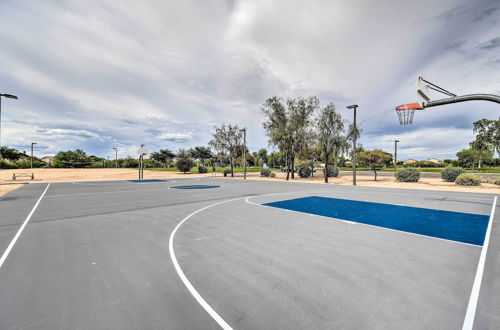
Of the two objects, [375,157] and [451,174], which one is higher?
[375,157]

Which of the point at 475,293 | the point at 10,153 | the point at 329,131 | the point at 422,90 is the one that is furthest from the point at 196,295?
the point at 10,153

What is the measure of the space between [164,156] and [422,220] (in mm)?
80462

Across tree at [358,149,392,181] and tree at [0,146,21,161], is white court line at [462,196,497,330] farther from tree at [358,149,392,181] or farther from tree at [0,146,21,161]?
tree at [0,146,21,161]

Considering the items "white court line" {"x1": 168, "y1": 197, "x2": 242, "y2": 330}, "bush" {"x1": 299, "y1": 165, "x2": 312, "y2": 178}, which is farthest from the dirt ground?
"white court line" {"x1": 168, "y1": 197, "x2": 242, "y2": 330}

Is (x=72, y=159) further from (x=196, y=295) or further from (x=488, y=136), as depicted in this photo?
(x=488, y=136)

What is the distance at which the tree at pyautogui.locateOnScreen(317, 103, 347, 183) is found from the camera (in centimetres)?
2814

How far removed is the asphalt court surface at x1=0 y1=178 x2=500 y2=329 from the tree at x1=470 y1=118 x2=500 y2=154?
57830mm

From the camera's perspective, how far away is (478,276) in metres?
4.20

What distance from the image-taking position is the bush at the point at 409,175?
2534 cm

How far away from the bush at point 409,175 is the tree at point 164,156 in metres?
72.8

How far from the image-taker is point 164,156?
258 ft

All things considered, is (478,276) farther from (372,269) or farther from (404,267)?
(372,269)

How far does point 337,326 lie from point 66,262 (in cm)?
580

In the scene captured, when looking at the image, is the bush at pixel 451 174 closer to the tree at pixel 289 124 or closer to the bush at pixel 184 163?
the tree at pixel 289 124
